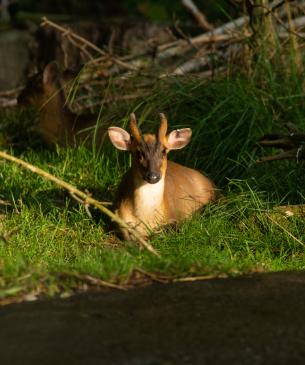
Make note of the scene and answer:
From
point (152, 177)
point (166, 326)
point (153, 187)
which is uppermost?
point (166, 326)

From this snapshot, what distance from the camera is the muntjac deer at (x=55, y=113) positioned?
28.0 ft

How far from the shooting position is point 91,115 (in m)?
8.66

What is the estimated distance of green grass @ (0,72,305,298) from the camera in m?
5.02

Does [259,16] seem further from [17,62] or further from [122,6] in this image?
[122,6]

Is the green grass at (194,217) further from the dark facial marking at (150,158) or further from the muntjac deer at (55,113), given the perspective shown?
the dark facial marking at (150,158)

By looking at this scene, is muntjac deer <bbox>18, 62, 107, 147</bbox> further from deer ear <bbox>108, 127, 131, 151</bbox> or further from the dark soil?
the dark soil

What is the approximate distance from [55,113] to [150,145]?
8.62 ft

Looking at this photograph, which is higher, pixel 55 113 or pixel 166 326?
pixel 166 326

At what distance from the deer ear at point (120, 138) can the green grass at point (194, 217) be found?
19.7 inches

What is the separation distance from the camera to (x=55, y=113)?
9.05 meters

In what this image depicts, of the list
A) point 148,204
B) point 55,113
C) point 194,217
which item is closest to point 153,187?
point 148,204

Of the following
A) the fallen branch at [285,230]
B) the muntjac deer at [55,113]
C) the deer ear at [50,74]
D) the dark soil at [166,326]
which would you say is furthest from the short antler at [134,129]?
the deer ear at [50,74]

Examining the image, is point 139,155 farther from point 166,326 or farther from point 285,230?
point 166,326

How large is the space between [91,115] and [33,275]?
407 cm
